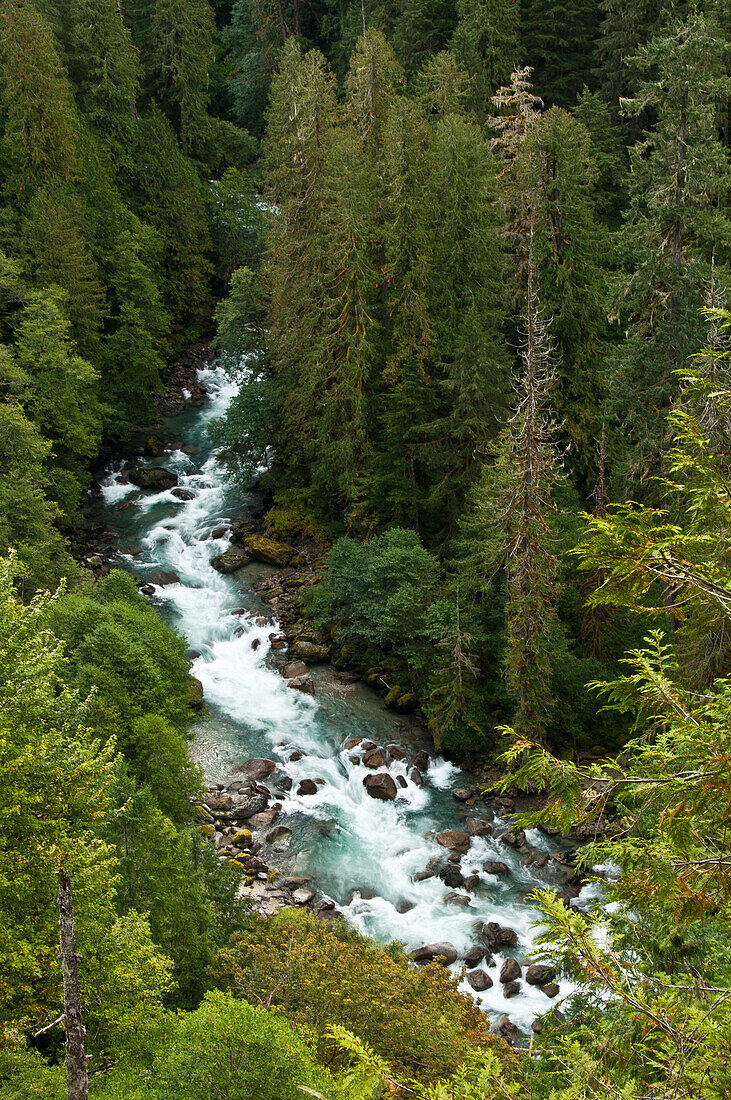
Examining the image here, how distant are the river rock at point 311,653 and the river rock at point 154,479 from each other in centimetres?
1141

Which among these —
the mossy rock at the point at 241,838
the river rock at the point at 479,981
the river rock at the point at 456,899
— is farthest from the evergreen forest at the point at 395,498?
the river rock at the point at 456,899

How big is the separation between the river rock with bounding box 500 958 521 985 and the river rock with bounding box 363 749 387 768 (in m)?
6.71

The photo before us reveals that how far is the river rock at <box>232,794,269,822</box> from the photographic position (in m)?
21.5

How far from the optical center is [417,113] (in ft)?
86.7

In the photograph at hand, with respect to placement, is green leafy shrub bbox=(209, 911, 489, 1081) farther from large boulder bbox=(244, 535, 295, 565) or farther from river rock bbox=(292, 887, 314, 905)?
large boulder bbox=(244, 535, 295, 565)

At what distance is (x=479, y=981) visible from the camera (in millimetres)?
17266

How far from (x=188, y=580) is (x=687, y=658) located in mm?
18011

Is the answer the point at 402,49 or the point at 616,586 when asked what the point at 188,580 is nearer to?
the point at 616,586

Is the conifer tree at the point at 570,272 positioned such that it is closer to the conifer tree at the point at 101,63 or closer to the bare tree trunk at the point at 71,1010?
the bare tree trunk at the point at 71,1010

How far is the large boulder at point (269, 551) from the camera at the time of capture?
31188 millimetres

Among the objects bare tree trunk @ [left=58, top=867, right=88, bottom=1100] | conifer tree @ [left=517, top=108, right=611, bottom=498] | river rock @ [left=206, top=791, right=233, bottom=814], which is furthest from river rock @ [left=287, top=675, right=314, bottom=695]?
bare tree trunk @ [left=58, top=867, right=88, bottom=1100]

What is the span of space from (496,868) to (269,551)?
15.0 m

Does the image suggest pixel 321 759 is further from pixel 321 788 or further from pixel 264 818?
pixel 264 818

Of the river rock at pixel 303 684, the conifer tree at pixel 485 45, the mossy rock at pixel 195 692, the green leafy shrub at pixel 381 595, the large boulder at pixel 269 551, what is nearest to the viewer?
the green leafy shrub at pixel 381 595
